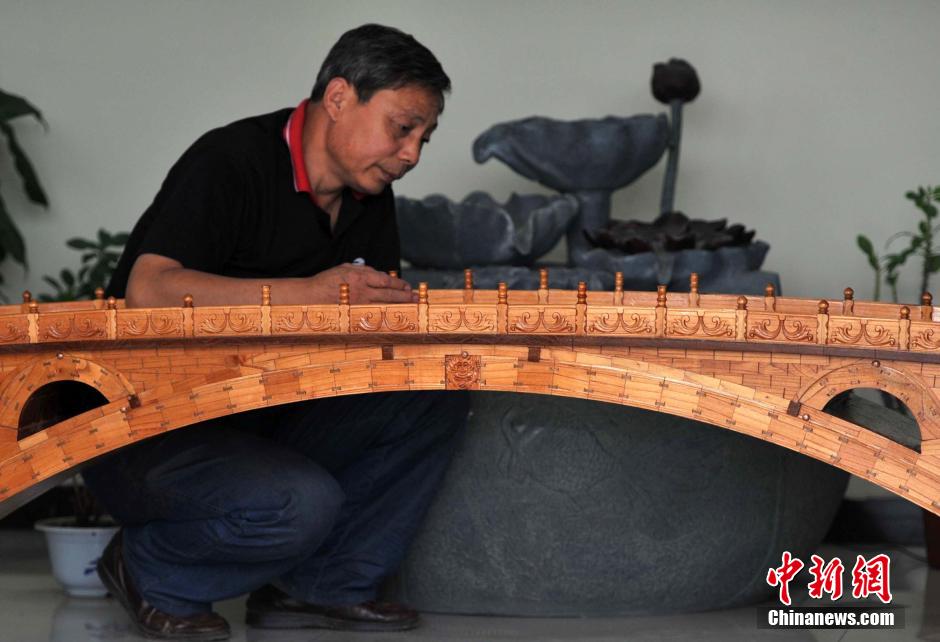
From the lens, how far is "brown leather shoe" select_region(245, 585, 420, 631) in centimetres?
246

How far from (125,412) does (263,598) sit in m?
0.70

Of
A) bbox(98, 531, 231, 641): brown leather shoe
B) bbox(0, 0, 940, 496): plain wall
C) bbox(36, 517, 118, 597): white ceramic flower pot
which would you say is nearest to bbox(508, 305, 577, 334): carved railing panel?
bbox(98, 531, 231, 641): brown leather shoe

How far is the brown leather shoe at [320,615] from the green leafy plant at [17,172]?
161 centimetres

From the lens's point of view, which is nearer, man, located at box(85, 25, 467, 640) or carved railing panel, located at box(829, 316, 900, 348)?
carved railing panel, located at box(829, 316, 900, 348)

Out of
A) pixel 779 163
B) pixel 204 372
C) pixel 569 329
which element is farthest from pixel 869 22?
pixel 204 372

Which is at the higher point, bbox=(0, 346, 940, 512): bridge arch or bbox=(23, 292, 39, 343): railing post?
bbox=(23, 292, 39, 343): railing post

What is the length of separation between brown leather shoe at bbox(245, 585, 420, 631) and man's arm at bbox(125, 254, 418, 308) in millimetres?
662

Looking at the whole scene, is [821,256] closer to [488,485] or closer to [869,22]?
[869,22]

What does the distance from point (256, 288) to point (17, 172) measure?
2153 millimetres

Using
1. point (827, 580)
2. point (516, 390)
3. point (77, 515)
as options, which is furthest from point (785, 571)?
point (77, 515)

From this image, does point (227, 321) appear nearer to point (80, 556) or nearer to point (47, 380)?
point (47, 380)

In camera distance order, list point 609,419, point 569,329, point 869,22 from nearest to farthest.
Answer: point 569,329, point 609,419, point 869,22

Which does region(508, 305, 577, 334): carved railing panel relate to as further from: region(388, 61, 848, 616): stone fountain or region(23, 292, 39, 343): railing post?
region(23, 292, 39, 343): railing post

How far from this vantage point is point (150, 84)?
4.01 meters
